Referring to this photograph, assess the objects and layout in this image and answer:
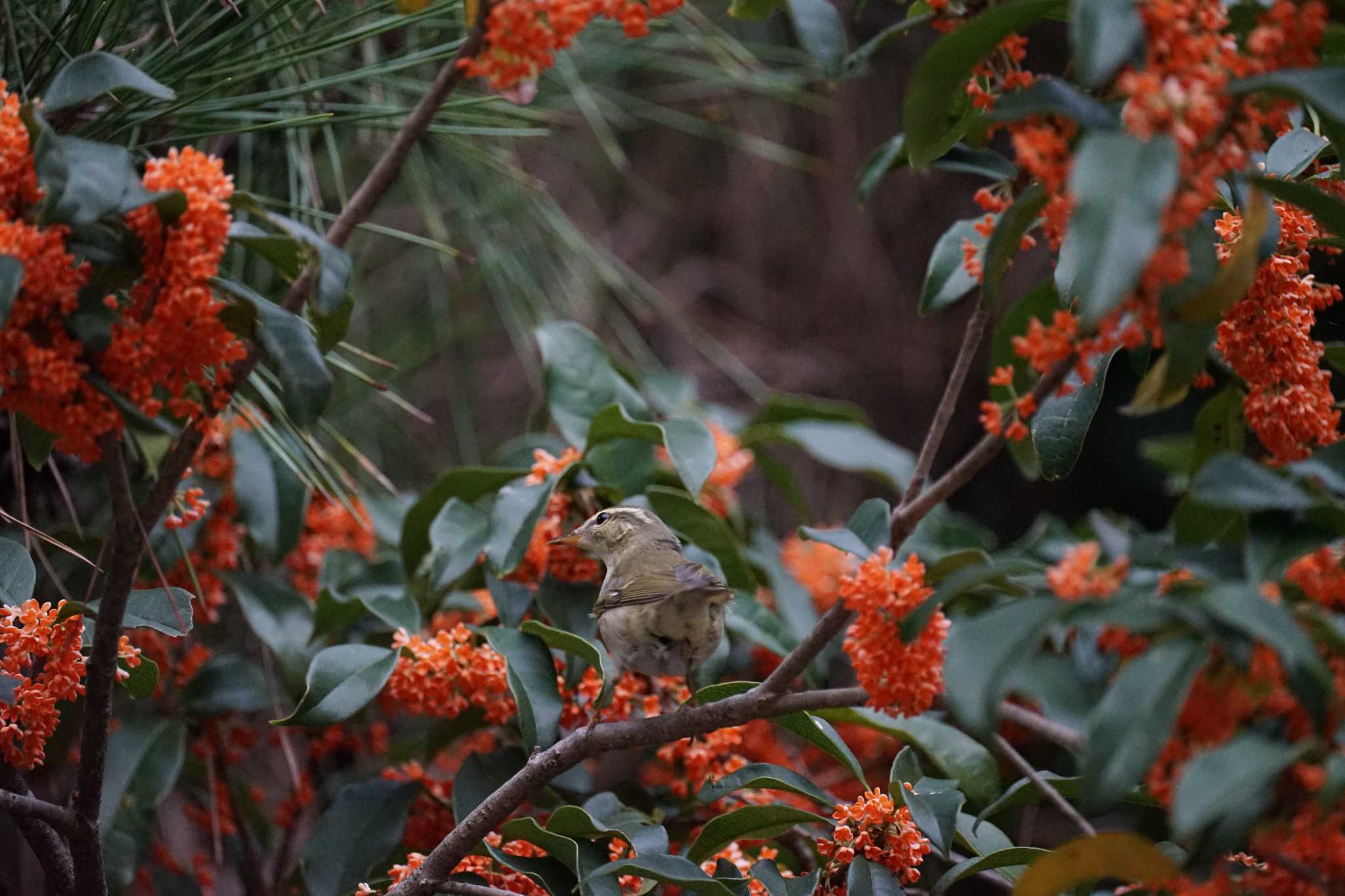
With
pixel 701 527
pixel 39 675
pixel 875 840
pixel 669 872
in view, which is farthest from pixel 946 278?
pixel 39 675

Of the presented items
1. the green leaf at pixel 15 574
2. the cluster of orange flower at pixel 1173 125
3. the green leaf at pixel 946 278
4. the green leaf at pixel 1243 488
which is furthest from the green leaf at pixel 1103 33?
the green leaf at pixel 15 574

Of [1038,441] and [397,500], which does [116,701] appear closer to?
[397,500]

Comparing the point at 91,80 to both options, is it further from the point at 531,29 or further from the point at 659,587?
the point at 659,587

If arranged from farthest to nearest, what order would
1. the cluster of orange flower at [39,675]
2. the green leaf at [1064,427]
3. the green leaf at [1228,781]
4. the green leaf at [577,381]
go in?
the green leaf at [577,381] → the green leaf at [1064,427] → the cluster of orange flower at [39,675] → the green leaf at [1228,781]

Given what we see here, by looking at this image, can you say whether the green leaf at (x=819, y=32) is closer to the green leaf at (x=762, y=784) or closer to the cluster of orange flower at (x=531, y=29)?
the cluster of orange flower at (x=531, y=29)

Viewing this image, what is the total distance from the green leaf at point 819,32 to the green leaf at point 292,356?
1.97 ft

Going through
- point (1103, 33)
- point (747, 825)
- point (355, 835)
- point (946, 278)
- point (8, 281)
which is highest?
point (1103, 33)

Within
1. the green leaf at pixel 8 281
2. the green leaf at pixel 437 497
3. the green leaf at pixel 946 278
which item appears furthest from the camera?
the green leaf at pixel 437 497

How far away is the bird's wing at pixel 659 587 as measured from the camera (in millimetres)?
1317

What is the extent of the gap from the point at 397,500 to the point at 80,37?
0.98 meters

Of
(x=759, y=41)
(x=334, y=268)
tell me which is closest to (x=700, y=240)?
(x=759, y=41)

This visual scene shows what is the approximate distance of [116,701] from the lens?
5.55 feet

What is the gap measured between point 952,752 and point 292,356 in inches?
37.7

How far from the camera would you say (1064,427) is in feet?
3.78
